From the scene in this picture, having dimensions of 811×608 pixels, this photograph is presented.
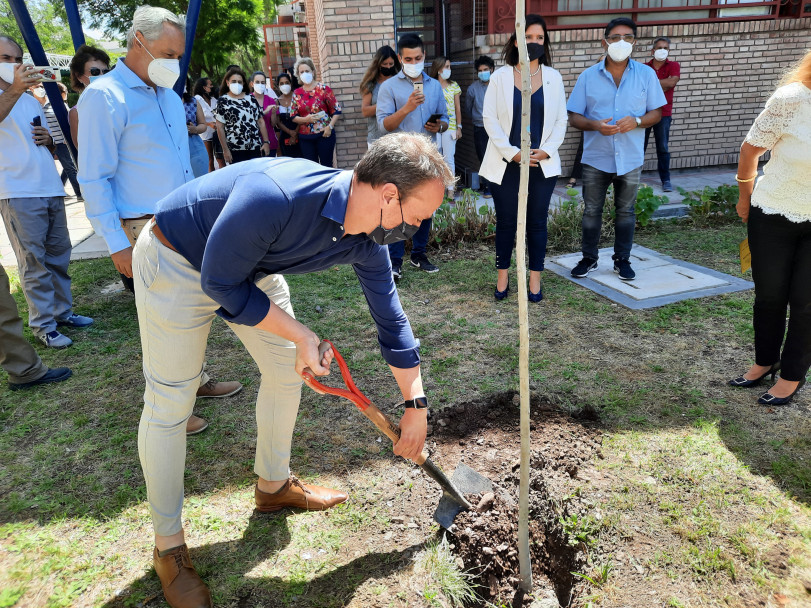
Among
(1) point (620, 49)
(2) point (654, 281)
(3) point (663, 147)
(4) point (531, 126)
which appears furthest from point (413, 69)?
(3) point (663, 147)

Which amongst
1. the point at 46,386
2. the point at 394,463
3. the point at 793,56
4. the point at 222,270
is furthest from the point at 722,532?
the point at 793,56

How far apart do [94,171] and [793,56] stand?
420 inches

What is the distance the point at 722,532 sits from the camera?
2.24 meters

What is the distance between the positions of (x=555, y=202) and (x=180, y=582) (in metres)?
5.96

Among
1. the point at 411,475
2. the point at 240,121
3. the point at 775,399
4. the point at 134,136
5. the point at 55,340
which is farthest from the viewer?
the point at 240,121

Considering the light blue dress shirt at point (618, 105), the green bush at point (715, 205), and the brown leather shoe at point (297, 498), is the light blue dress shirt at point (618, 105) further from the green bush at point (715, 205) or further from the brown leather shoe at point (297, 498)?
the brown leather shoe at point (297, 498)

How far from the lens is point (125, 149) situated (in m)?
2.96

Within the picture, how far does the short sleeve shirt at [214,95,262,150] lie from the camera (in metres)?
7.05

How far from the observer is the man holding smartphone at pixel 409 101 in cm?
503

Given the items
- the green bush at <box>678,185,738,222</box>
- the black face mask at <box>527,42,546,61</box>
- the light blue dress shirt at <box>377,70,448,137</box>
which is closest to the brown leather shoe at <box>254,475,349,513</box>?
the black face mask at <box>527,42,546,61</box>

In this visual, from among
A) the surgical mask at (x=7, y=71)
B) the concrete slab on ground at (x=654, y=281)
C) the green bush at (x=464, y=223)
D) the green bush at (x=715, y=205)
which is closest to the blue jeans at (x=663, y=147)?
the green bush at (x=715, y=205)

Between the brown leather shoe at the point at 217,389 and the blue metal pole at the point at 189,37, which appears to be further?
the blue metal pole at the point at 189,37

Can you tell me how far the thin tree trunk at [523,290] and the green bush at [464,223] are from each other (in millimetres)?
4245

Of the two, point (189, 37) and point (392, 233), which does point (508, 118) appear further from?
point (392, 233)
